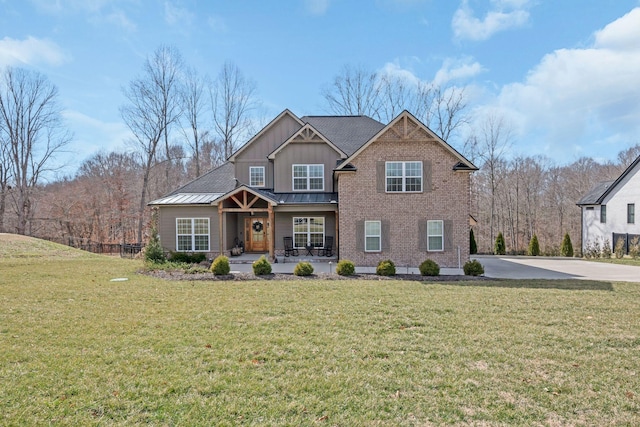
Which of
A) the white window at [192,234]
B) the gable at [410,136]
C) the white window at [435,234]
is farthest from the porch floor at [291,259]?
the gable at [410,136]

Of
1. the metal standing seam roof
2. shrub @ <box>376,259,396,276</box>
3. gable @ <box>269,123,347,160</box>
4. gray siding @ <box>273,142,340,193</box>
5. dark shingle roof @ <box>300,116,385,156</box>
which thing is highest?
dark shingle roof @ <box>300,116,385,156</box>

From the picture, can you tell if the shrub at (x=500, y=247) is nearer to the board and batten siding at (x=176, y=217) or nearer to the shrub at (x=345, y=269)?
Answer: the shrub at (x=345, y=269)

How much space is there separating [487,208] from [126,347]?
125ft

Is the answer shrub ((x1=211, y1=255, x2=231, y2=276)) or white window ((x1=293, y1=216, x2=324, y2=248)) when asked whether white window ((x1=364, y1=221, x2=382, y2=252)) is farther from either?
shrub ((x1=211, y1=255, x2=231, y2=276))

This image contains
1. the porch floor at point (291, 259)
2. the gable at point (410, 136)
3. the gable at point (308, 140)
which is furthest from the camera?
the gable at point (308, 140)

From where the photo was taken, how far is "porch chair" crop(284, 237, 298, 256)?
17844mm

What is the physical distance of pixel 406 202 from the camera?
601 inches

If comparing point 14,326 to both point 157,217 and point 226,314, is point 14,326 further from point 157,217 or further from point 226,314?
point 157,217

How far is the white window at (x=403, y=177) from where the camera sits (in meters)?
15.3

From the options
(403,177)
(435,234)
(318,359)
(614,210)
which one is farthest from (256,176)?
(614,210)

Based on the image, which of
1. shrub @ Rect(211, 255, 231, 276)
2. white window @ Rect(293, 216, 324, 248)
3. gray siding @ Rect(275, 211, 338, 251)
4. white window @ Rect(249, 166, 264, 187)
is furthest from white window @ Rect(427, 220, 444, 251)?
white window @ Rect(249, 166, 264, 187)

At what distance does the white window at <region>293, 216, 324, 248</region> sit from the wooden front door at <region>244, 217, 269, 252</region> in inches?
91.8

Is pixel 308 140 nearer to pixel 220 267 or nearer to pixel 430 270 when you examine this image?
pixel 220 267

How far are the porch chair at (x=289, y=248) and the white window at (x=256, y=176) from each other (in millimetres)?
3743
